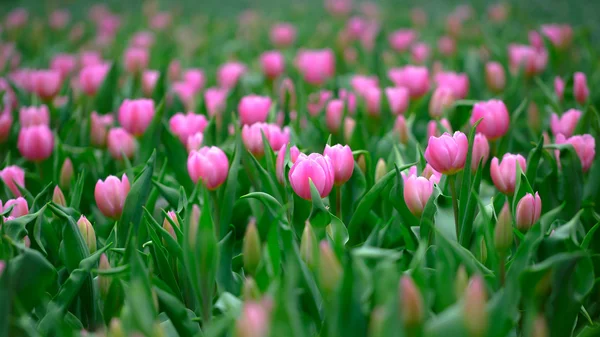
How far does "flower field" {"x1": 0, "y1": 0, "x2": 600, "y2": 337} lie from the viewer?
89cm

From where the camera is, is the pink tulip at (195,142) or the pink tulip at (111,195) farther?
the pink tulip at (195,142)

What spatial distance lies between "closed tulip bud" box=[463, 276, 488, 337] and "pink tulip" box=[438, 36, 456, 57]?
2.43 m

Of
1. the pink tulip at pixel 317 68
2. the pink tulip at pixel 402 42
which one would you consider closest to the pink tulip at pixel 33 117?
the pink tulip at pixel 317 68

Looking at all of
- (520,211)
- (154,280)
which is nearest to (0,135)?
(154,280)

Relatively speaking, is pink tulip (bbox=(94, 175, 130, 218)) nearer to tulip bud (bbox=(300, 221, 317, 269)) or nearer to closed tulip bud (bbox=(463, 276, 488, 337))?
tulip bud (bbox=(300, 221, 317, 269))

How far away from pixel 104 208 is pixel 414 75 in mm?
1250

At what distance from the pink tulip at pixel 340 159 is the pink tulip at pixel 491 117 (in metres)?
0.42

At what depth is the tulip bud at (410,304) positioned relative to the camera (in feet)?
2.52

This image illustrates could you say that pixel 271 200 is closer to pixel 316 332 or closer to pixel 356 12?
pixel 316 332

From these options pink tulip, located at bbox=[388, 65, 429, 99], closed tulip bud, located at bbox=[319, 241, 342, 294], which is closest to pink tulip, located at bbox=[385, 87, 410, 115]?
pink tulip, located at bbox=[388, 65, 429, 99]

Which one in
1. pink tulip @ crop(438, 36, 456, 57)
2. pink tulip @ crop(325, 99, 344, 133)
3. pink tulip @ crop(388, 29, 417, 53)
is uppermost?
pink tulip @ crop(325, 99, 344, 133)

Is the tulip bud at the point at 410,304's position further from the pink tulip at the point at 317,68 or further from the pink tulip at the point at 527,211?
the pink tulip at the point at 317,68

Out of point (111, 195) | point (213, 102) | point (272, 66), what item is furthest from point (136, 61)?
point (111, 195)

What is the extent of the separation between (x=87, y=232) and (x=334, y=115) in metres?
0.87
